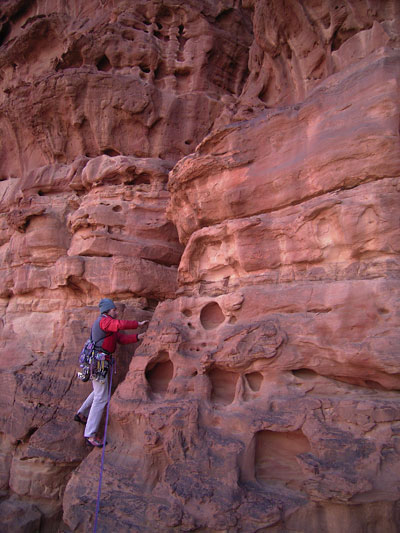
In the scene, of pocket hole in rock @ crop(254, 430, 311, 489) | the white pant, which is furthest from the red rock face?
the white pant

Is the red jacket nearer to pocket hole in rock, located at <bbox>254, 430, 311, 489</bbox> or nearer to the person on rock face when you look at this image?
the person on rock face

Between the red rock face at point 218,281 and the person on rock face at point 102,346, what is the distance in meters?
0.31

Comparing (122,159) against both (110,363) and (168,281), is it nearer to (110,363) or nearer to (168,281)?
A: (168,281)

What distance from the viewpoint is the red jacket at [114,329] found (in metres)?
5.83

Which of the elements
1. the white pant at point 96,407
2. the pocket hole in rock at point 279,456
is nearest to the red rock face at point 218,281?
the pocket hole in rock at point 279,456

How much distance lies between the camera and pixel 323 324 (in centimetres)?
449

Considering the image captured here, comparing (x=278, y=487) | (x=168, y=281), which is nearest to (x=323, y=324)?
(x=278, y=487)

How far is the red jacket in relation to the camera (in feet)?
19.1

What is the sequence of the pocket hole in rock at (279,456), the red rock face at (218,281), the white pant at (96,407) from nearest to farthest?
1. the red rock face at (218,281)
2. the pocket hole in rock at (279,456)
3. the white pant at (96,407)

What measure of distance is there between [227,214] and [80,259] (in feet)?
11.5

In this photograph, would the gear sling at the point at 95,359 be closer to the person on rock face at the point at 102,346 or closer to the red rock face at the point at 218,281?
the person on rock face at the point at 102,346

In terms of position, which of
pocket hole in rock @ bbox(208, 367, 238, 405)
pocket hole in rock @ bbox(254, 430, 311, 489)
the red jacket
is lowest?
pocket hole in rock @ bbox(254, 430, 311, 489)

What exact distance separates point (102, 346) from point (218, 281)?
6.78 feet

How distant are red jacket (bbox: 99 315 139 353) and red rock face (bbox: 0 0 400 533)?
13.4 inches
